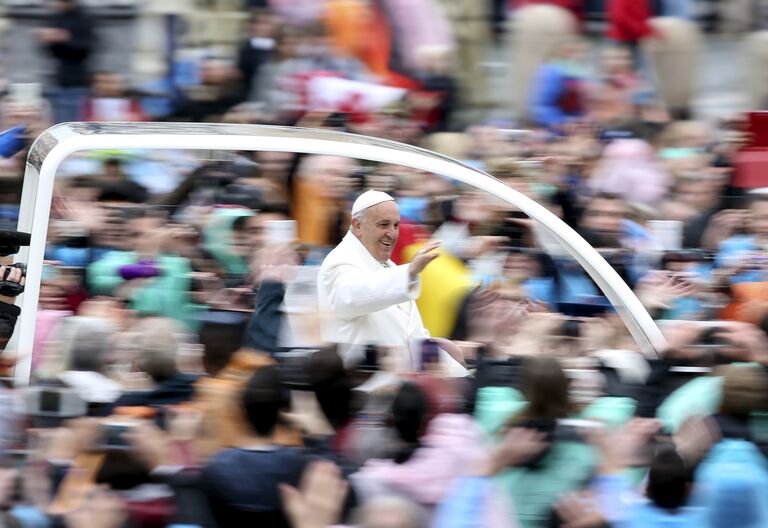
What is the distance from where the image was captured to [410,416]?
4.66 m

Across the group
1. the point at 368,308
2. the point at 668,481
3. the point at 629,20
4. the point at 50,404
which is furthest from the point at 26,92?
the point at 668,481

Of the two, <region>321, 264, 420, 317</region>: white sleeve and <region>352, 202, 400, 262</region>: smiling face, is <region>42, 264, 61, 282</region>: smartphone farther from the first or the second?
<region>352, 202, 400, 262</region>: smiling face

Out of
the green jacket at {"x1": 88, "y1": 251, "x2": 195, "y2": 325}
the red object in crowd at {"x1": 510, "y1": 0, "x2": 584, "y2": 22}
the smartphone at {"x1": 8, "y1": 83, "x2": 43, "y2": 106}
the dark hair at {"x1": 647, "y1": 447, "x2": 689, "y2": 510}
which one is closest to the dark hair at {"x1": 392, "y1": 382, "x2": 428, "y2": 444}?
the dark hair at {"x1": 647, "y1": 447, "x2": 689, "y2": 510}

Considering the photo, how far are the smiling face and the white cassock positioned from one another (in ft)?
0.57

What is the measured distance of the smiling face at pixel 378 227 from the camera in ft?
20.0

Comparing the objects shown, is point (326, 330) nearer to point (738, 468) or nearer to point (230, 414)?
point (230, 414)

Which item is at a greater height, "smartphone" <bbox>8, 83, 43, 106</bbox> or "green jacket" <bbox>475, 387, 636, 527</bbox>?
"smartphone" <bbox>8, 83, 43, 106</bbox>

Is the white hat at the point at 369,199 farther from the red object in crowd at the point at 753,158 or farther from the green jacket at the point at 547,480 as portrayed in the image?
the red object in crowd at the point at 753,158

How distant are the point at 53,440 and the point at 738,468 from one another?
200cm

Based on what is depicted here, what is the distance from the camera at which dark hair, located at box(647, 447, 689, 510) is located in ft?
14.4

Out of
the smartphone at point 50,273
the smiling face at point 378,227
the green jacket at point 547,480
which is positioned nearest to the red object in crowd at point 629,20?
the smiling face at point 378,227

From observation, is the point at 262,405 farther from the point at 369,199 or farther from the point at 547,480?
the point at 369,199

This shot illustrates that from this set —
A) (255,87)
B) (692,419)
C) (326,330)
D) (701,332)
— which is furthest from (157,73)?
(692,419)

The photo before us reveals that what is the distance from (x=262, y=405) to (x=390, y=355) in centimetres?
131
